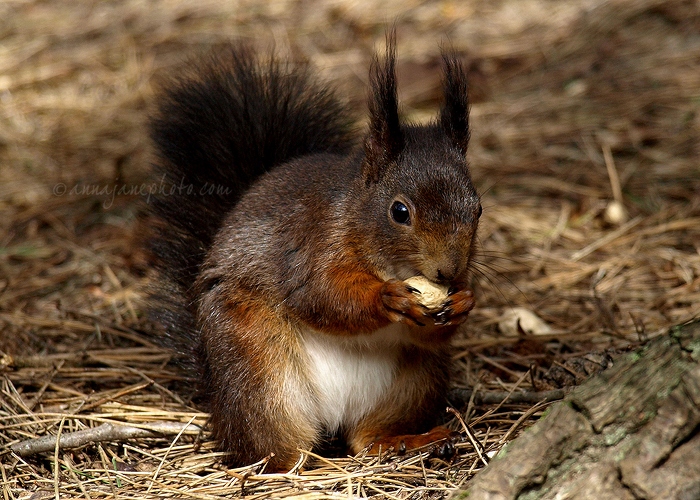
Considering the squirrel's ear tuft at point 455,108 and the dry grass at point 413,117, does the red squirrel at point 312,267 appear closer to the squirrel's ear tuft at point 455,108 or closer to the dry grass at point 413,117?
the squirrel's ear tuft at point 455,108

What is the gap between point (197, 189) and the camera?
2291 mm

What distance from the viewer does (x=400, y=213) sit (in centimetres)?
185

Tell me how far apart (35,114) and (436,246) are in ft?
9.71

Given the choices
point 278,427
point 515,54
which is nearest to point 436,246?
point 278,427

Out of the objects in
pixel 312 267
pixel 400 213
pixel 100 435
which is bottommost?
pixel 100 435

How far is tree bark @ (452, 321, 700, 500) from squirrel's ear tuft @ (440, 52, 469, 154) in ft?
2.74

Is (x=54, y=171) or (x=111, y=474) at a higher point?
(x=54, y=171)

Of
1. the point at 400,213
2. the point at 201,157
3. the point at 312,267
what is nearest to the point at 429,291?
the point at 400,213

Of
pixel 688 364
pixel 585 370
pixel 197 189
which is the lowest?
pixel 585 370

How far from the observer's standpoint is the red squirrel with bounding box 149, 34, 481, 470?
185 centimetres

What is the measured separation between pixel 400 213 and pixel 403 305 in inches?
8.7

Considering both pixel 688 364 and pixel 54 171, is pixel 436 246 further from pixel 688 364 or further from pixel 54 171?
pixel 54 171

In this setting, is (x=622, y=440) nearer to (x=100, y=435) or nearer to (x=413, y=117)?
(x=100, y=435)

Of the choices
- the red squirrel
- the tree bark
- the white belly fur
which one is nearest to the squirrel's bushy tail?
the red squirrel
